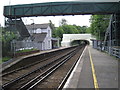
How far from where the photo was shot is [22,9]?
23.8 m

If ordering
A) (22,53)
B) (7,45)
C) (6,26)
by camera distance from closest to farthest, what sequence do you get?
(7,45) → (22,53) → (6,26)

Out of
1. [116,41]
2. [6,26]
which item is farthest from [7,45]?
[116,41]

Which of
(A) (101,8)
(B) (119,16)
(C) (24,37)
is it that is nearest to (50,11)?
(A) (101,8)

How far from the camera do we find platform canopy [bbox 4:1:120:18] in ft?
70.8

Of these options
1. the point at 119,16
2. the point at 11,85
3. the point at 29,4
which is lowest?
the point at 11,85

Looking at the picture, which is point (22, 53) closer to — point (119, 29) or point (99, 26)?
point (119, 29)

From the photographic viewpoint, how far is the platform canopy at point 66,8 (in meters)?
21.6

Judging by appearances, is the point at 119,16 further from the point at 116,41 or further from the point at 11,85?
the point at 11,85

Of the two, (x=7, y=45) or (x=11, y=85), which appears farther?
(x=7, y=45)

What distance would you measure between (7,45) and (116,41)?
13277 mm

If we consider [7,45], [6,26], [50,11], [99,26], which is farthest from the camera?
[99,26]

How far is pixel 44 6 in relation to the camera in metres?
22.9

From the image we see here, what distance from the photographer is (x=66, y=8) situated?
22188mm

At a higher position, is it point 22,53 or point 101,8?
point 101,8
